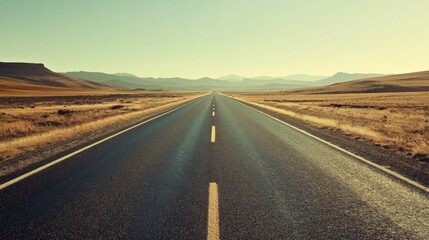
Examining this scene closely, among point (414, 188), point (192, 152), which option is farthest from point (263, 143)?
point (414, 188)

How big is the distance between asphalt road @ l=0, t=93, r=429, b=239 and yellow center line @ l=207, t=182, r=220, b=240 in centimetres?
2

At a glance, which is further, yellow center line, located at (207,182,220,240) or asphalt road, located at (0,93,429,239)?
asphalt road, located at (0,93,429,239)

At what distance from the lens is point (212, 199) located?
5.06m

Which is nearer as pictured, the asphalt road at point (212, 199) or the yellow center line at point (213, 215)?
the yellow center line at point (213, 215)

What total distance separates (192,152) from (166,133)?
14.4 feet

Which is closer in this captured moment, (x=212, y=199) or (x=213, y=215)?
(x=213, y=215)

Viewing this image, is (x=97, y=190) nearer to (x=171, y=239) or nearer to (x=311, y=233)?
(x=171, y=239)

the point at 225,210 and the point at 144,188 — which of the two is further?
the point at 144,188

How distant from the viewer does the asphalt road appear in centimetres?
395

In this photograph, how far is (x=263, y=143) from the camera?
10641 mm

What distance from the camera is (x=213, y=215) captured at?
439cm

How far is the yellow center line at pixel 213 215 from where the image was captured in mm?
3811

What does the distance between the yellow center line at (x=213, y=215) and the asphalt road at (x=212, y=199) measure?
0.05 ft

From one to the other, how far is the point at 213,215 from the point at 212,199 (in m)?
0.67
